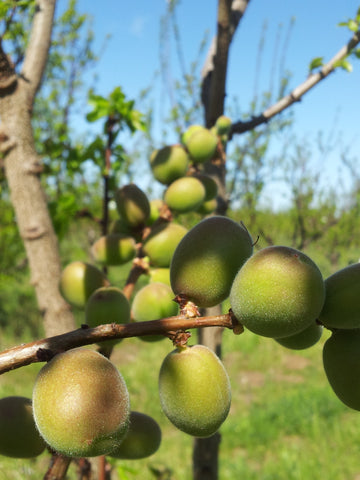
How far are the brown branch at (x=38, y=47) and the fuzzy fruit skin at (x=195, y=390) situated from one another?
1173 millimetres

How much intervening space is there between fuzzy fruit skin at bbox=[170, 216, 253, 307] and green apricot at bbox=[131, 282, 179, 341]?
319 millimetres

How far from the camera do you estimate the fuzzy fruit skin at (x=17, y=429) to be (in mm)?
710

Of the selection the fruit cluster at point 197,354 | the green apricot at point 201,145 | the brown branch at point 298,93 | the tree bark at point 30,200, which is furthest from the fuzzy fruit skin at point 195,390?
the brown branch at point 298,93

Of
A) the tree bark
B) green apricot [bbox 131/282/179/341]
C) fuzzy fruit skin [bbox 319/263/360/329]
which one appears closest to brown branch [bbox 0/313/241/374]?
fuzzy fruit skin [bbox 319/263/360/329]

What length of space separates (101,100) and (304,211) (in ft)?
17.5

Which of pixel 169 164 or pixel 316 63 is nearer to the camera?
pixel 169 164

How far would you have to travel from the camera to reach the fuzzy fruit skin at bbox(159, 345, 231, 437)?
66 cm

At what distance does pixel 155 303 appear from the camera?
40.6 inches

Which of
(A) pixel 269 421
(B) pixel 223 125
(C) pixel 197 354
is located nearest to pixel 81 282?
(C) pixel 197 354

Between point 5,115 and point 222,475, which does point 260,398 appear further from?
point 5,115

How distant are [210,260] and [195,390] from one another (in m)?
0.21

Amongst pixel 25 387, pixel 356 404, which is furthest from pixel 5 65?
pixel 25 387

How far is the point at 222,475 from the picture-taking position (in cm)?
362

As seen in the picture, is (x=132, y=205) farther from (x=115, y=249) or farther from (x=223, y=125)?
(x=223, y=125)
